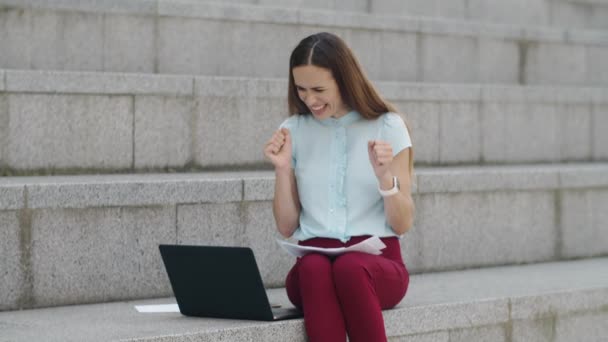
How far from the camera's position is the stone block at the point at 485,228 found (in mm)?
6102

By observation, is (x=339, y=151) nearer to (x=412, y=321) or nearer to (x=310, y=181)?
(x=310, y=181)

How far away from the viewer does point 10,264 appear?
15.8 ft

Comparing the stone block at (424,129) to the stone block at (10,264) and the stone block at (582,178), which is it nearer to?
the stone block at (582,178)

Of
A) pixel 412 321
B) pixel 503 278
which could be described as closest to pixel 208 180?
pixel 412 321

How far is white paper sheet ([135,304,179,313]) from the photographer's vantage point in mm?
4730

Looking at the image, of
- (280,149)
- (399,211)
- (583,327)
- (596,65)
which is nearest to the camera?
(399,211)

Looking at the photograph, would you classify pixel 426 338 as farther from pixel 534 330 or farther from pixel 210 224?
pixel 210 224

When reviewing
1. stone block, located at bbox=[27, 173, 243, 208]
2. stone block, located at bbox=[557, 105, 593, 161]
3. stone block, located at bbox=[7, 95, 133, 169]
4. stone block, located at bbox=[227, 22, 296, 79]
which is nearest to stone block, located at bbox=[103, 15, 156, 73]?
stone block, located at bbox=[227, 22, 296, 79]

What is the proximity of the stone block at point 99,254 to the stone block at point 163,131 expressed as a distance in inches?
30.9

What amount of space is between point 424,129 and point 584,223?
4.09 ft

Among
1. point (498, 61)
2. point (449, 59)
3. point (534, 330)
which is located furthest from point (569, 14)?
point (534, 330)

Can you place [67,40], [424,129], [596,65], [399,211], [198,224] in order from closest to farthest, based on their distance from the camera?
[399,211]
[198,224]
[67,40]
[424,129]
[596,65]

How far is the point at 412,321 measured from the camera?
4.80 m

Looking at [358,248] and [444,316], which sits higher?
[358,248]
